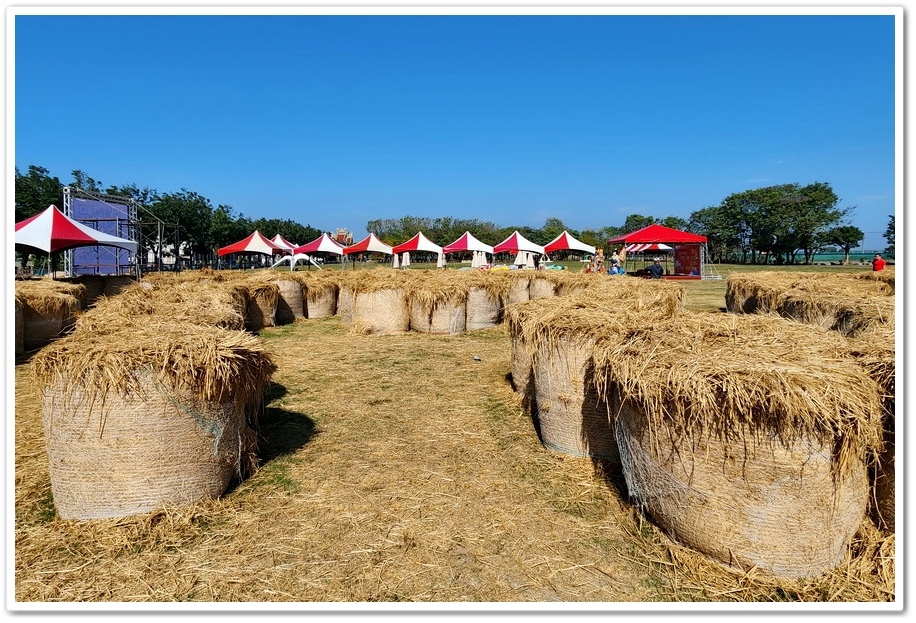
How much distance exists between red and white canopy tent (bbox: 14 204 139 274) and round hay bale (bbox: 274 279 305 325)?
7293mm

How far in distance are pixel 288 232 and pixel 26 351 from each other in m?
79.8

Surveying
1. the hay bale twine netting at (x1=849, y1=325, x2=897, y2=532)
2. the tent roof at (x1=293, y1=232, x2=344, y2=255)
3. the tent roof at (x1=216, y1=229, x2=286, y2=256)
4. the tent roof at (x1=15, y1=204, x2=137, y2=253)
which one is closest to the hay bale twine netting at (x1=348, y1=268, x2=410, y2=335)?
the hay bale twine netting at (x1=849, y1=325, x2=897, y2=532)

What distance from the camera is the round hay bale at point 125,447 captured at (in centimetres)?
329

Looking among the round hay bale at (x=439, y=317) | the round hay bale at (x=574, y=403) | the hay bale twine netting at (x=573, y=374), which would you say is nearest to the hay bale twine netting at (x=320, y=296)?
the round hay bale at (x=439, y=317)

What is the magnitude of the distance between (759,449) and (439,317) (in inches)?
362

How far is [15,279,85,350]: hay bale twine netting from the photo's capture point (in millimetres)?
9500

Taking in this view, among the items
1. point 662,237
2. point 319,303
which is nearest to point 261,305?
point 319,303

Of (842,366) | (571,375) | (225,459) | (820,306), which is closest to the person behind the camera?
(842,366)

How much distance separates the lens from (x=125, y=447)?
10.9ft

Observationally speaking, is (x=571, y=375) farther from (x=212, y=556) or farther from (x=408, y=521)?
(x=212, y=556)

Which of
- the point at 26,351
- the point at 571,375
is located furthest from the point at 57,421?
the point at 26,351

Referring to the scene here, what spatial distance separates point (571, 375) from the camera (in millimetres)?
4480

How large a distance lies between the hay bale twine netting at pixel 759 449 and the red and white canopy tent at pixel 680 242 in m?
27.6

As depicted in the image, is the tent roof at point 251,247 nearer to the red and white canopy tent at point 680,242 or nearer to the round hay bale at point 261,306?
the red and white canopy tent at point 680,242
